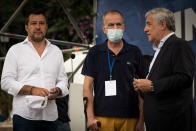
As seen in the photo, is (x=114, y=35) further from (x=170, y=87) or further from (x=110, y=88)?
(x=170, y=87)

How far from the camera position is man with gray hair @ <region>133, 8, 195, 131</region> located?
325cm

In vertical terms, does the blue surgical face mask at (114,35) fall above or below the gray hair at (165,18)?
below

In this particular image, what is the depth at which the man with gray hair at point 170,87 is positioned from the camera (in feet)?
10.6

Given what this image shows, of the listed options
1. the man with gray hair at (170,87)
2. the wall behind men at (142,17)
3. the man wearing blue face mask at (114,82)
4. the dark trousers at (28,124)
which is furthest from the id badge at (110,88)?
the wall behind men at (142,17)

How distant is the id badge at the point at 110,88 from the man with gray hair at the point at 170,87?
0.33 m

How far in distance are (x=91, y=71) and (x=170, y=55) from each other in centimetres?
78

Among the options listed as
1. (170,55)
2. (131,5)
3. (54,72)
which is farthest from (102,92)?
(131,5)

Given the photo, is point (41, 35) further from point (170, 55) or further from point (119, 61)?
point (170, 55)

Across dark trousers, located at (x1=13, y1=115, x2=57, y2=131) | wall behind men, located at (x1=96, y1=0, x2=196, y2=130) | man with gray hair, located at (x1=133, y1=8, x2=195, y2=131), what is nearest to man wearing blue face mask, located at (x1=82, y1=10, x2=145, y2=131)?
man with gray hair, located at (x1=133, y1=8, x2=195, y2=131)

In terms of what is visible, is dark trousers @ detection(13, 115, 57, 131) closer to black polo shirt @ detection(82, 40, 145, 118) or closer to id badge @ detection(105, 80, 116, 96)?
black polo shirt @ detection(82, 40, 145, 118)

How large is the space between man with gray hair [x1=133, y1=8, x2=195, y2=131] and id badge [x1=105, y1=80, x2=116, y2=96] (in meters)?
0.33

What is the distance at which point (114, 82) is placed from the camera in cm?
368

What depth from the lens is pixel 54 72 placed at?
3762 millimetres

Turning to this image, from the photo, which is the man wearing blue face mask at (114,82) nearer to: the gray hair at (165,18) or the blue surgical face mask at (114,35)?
the blue surgical face mask at (114,35)
